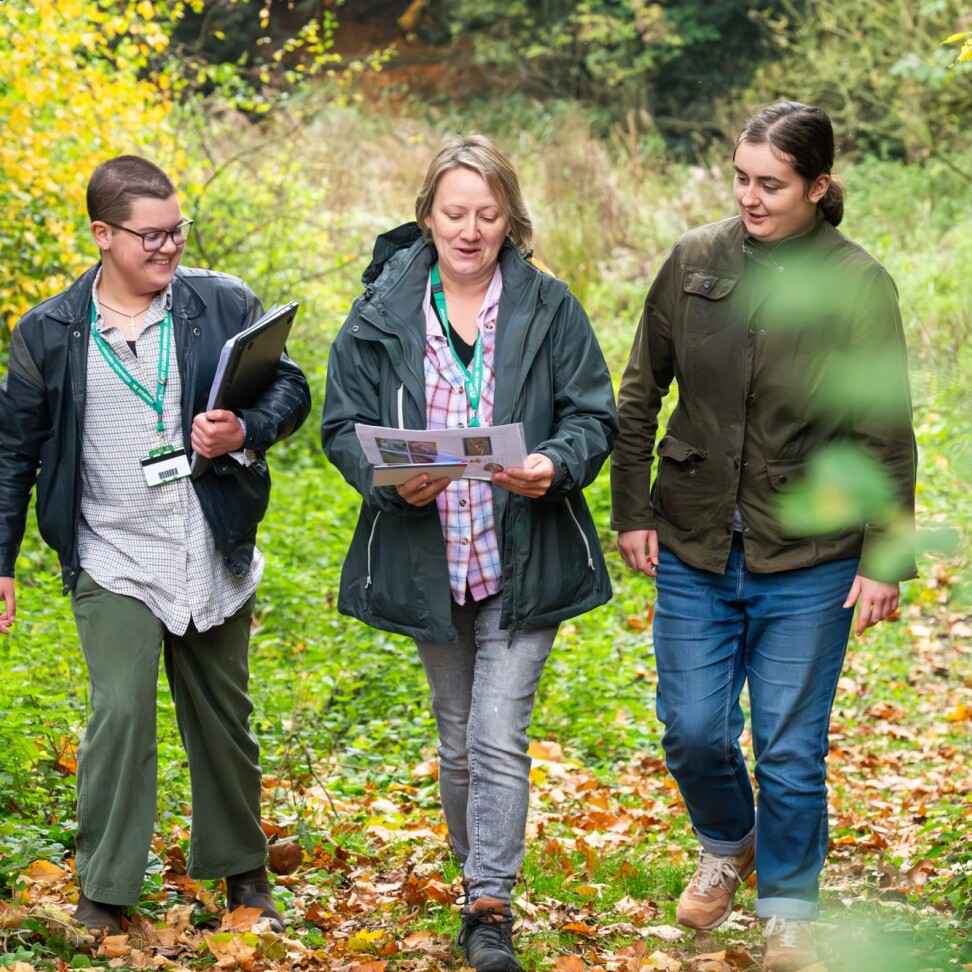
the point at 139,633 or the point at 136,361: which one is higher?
the point at 136,361

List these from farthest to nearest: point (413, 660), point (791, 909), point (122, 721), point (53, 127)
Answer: point (53, 127) < point (413, 660) < point (791, 909) < point (122, 721)

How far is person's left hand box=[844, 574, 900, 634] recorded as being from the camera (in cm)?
371

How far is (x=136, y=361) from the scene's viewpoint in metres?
3.94

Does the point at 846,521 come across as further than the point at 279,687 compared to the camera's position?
No

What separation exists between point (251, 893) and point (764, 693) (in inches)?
64.3

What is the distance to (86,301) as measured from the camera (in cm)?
392

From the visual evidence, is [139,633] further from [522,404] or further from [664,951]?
[664,951]

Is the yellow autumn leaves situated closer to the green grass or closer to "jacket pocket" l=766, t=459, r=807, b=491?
the green grass

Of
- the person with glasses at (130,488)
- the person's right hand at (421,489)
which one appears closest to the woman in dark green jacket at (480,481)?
the person's right hand at (421,489)

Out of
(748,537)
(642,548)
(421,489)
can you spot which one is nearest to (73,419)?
A: (421,489)

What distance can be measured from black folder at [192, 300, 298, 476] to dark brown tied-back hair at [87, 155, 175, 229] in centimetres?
45

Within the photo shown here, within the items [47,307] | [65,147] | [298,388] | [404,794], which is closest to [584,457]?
[298,388]

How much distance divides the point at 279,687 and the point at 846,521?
526 centimetres

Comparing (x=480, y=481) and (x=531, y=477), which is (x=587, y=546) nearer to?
(x=480, y=481)
